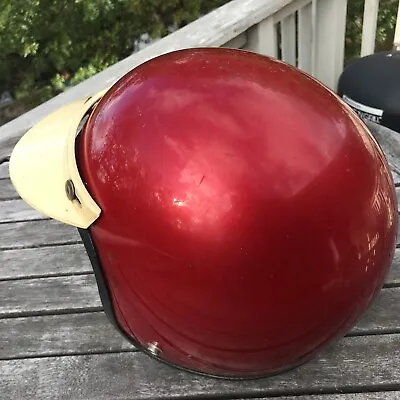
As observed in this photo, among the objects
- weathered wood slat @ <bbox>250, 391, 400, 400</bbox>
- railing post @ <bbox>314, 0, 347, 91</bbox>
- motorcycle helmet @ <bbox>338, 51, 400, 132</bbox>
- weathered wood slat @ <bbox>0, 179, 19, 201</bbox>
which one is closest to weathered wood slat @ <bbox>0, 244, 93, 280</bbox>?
weathered wood slat @ <bbox>0, 179, 19, 201</bbox>

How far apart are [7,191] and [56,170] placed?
0.53 meters

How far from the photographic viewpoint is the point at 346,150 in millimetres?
660

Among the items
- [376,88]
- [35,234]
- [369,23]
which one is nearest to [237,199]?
[35,234]

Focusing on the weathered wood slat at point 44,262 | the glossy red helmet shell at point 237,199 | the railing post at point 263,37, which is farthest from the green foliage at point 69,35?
the glossy red helmet shell at point 237,199

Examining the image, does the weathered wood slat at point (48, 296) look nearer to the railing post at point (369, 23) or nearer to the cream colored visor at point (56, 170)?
the cream colored visor at point (56, 170)

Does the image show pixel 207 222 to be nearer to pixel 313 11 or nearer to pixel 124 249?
pixel 124 249

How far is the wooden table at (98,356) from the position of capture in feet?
2.70

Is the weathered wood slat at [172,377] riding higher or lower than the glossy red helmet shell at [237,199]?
lower

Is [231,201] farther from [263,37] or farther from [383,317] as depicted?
[263,37]

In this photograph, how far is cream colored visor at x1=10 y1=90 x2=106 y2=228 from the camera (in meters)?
0.71

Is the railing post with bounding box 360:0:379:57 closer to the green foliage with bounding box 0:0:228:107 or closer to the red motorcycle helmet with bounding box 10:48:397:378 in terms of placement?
the green foliage with bounding box 0:0:228:107

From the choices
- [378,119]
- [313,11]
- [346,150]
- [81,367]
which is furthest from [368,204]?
[313,11]

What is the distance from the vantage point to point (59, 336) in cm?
92

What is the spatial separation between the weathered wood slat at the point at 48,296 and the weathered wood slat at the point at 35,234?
0.10 m
